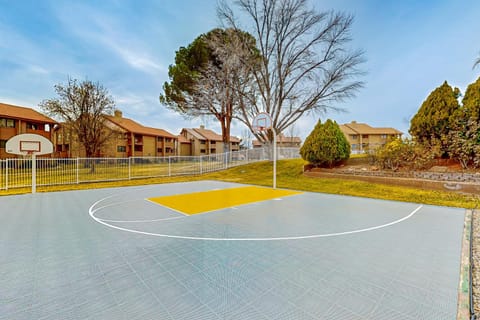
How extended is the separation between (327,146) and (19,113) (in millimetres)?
22794

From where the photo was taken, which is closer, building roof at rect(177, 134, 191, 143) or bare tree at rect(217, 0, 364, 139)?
bare tree at rect(217, 0, 364, 139)

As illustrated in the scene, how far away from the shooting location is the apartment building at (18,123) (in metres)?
15.8

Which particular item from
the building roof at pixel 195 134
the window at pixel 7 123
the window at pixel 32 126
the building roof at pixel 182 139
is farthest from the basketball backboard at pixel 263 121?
the building roof at pixel 195 134

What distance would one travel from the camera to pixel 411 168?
23.7ft

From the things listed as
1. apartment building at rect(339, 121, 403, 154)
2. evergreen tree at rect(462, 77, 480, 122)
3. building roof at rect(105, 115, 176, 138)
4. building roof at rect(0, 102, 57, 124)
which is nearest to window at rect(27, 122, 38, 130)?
building roof at rect(0, 102, 57, 124)

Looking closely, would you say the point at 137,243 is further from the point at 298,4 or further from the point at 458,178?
the point at 298,4

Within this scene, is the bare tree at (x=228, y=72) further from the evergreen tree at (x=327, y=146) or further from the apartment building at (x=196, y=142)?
the apartment building at (x=196, y=142)

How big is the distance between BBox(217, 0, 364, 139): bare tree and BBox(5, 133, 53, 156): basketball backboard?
385 inches

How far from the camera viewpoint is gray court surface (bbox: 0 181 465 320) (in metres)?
1.52

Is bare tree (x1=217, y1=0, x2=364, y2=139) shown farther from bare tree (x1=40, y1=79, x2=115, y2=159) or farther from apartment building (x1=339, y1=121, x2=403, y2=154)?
apartment building (x1=339, y1=121, x2=403, y2=154)

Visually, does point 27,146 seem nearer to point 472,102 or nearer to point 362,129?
point 472,102

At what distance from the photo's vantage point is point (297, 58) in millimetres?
12469

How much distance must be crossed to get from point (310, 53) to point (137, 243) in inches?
515

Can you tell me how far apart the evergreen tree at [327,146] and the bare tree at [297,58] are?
13.7 ft
